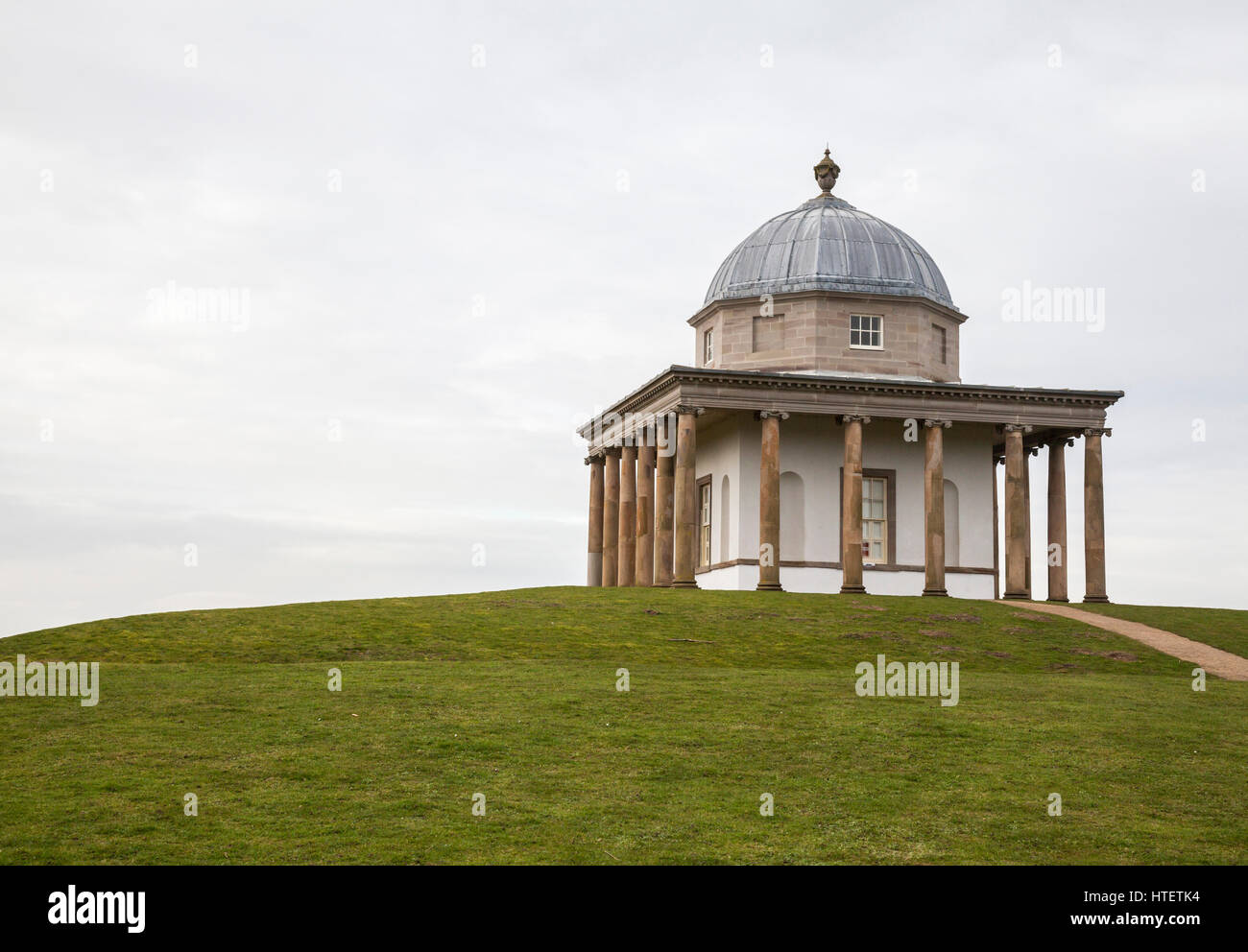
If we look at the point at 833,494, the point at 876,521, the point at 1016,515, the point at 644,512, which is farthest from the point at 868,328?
the point at 644,512

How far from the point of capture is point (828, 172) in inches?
2067

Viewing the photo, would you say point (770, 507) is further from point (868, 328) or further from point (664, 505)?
point (868, 328)

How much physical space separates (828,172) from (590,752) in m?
37.6

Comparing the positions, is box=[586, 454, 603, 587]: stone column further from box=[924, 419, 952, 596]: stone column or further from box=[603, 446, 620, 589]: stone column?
box=[924, 419, 952, 596]: stone column

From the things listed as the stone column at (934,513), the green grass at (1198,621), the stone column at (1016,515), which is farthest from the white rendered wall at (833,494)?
the green grass at (1198,621)

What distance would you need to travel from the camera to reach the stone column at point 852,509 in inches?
1681

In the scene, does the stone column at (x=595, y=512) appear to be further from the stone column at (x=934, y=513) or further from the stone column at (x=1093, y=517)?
the stone column at (x=1093, y=517)

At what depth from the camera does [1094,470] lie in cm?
4522

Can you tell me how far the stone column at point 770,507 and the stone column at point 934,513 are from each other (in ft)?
15.5

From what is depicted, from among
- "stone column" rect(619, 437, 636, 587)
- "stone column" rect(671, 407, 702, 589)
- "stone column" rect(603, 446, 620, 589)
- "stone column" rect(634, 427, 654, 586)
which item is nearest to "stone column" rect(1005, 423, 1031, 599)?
"stone column" rect(671, 407, 702, 589)

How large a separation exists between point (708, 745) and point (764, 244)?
3304 cm
